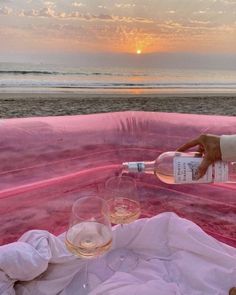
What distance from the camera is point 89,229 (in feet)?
4.50

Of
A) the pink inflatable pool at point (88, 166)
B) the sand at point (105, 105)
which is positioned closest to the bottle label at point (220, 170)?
the pink inflatable pool at point (88, 166)

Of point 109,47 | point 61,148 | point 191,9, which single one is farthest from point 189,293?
point 109,47

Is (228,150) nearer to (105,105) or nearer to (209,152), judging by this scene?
(209,152)

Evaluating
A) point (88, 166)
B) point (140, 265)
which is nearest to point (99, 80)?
point (88, 166)

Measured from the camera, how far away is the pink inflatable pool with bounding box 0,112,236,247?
2.04 m

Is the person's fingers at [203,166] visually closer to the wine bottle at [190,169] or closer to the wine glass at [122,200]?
the wine bottle at [190,169]

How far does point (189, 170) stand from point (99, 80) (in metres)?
13.3

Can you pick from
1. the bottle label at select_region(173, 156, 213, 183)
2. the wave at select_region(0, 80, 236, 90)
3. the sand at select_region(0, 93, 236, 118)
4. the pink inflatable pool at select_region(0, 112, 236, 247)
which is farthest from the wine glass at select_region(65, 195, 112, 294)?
the wave at select_region(0, 80, 236, 90)

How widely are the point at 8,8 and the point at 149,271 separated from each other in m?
13.4

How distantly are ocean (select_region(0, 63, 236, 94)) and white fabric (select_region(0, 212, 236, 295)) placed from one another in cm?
915

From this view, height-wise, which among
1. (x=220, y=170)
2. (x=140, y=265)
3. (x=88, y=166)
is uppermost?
(x=220, y=170)

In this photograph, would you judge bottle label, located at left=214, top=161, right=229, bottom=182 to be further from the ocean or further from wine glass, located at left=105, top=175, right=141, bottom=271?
the ocean

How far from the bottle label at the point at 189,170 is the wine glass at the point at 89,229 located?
0.29 metres

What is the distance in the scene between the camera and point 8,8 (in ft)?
44.5
